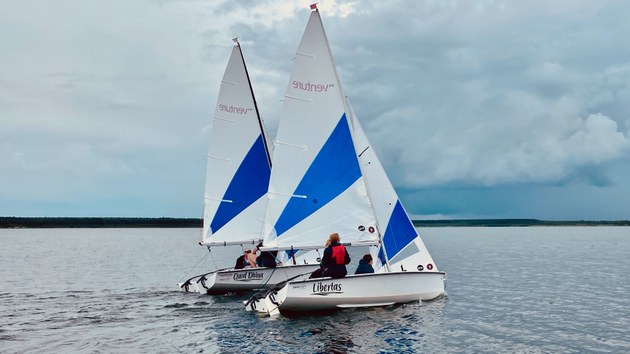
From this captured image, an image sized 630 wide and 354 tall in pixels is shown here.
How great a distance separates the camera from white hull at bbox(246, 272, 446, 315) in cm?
1955

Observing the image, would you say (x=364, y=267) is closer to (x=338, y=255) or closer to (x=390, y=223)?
(x=338, y=255)

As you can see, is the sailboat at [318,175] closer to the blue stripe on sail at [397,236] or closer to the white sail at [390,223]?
the white sail at [390,223]

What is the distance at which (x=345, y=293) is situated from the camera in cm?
1975

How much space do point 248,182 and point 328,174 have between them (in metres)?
7.59

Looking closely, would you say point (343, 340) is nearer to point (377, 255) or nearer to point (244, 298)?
point (377, 255)

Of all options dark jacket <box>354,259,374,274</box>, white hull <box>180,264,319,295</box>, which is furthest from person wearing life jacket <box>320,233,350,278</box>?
white hull <box>180,264,319,295</box>

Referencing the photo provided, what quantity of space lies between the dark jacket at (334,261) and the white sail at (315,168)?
1805 mm

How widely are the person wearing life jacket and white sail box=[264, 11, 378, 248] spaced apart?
1.73m

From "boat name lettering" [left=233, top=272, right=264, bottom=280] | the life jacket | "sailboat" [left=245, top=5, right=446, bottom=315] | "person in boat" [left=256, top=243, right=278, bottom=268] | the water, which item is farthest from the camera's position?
"person in boat" [left=256, top=243, right=278, bottom=268]

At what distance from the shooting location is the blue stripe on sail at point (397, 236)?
74.7ft

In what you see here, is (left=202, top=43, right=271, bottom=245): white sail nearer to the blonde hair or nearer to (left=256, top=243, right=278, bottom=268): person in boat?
(left=256, top=243, right=278, bottom=268): person in boat

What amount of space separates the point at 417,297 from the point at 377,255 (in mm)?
2269

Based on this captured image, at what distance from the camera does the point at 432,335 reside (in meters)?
18.6

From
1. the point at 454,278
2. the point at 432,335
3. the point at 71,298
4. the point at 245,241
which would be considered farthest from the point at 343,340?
the point at 454,278
